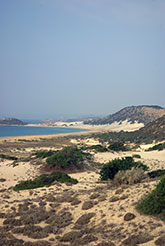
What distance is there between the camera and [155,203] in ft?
36.1

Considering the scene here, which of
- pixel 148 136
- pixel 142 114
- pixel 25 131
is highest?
pixel 142 114

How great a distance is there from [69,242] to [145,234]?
2.84 m

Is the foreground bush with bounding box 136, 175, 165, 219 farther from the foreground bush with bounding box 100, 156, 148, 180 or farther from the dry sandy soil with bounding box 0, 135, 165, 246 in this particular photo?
the foreground bush with bounding box 100, 156, 148, 180

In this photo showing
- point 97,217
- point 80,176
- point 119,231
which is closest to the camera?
point 119,231

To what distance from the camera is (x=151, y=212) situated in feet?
35.7

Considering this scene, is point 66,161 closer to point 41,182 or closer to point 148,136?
point 41,182

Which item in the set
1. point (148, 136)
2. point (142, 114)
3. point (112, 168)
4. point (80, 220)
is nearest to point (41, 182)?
point (112, 168)

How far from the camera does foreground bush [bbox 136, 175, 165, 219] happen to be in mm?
10826

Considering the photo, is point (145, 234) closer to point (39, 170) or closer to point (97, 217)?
point (97, 217)

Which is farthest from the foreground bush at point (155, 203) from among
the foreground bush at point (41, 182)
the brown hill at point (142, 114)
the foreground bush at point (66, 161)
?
the brown hill at point (142, 114)

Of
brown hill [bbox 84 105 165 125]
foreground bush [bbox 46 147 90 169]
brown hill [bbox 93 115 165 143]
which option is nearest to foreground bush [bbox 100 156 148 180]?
foreground bush [bbox 46 147 90 169]

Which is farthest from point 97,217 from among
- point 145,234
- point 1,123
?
point 1,123

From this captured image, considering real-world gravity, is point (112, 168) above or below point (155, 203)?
below

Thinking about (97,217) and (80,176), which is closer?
(97,217)
